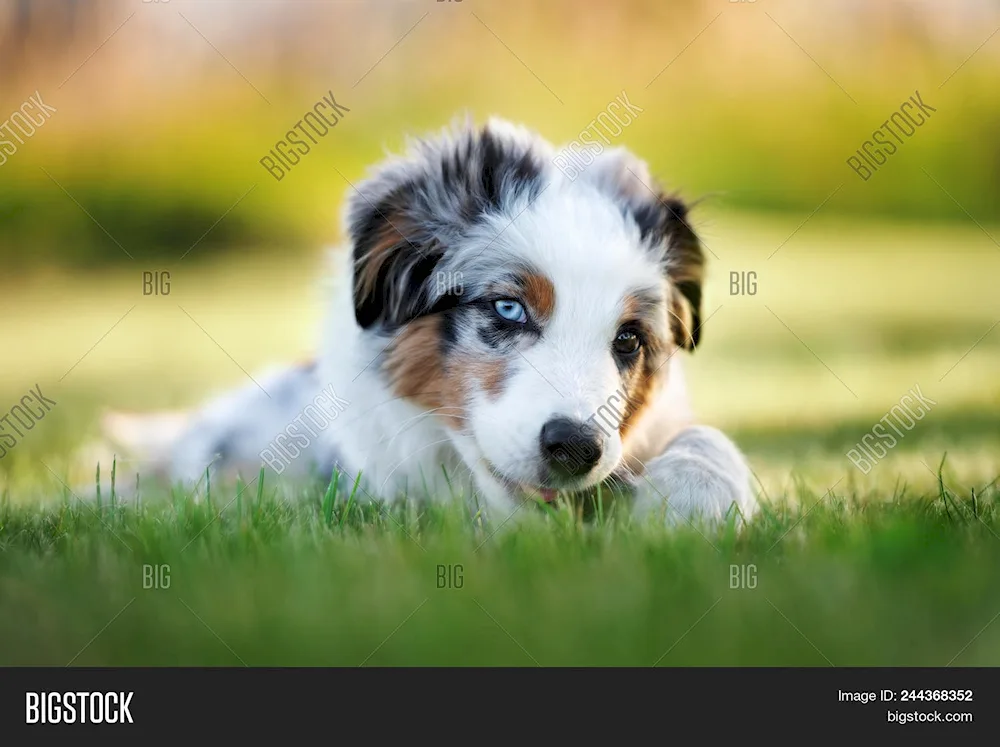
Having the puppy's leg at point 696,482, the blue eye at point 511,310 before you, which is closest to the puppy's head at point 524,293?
the blue eye at point 511,310

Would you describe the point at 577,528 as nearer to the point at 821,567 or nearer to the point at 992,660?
the point at 821,567

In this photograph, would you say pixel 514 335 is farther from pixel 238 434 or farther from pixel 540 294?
pixel 238 434

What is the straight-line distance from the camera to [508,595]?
337 centimetres

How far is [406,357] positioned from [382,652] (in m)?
1.52

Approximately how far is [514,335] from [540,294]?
7.5 inches

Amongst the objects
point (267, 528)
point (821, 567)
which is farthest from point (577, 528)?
point (267, 528)

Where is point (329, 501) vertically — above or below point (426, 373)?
below

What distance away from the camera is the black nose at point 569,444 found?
12.3 feet

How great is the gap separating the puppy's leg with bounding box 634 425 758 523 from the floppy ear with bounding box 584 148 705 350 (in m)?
0.52

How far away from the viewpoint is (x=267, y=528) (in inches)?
156

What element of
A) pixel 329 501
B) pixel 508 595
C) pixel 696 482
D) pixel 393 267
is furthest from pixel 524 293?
pixel 508 595

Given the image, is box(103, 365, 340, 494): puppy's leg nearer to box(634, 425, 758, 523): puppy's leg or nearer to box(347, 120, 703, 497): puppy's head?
box(347, 120, 703, 497): puppy's head

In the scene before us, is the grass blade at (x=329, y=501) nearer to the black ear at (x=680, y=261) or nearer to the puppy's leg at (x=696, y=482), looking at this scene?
the puppy's leg at (x=696, y=482)

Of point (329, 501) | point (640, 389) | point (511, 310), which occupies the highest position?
point (511, 310)
